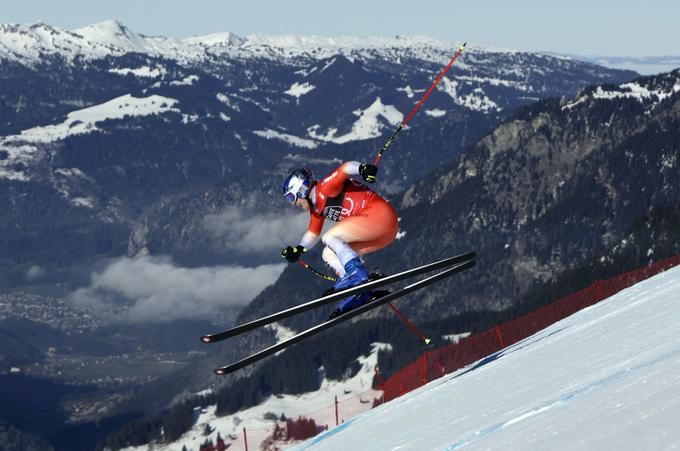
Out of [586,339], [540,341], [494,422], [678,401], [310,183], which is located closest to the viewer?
[678,401]

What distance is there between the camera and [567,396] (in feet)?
55.4

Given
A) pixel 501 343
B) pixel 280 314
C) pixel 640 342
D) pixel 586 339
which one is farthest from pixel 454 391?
pixel 501 343

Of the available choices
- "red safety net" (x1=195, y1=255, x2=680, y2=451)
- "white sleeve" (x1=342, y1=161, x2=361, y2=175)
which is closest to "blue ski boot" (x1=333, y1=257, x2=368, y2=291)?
"white sleeve" (x1=342, y1=161, x2=361, y2=175)

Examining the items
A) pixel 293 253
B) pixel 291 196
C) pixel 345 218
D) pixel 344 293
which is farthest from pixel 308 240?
pixel 344 293

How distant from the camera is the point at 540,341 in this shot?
93.8 ft

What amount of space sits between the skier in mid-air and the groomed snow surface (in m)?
3.66

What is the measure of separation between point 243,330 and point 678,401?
12.3 m

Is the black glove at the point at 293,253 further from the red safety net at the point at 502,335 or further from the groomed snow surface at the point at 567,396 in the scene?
the red safety net at the point at 502,335

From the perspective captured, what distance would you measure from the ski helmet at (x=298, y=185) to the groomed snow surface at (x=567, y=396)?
18.5 feet

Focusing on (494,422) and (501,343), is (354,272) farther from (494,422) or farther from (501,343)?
(501,343)

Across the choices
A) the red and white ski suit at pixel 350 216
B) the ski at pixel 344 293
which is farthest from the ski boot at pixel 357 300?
the red and white ski suit at pixel 350 216

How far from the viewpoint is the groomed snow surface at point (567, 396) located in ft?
42.5

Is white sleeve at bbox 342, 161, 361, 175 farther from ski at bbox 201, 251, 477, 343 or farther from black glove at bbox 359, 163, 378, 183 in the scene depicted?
ski at bbox 201, 251, 477, 343

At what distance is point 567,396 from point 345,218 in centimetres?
780
